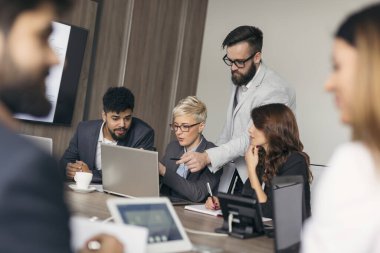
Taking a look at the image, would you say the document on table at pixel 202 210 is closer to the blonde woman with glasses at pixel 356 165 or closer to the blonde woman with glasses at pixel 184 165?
the blonde woman with glasses at pixel 184 165

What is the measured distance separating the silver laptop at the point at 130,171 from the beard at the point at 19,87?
1.86m

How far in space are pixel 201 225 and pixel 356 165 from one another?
4.41 feet

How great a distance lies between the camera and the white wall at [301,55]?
4.70 meters

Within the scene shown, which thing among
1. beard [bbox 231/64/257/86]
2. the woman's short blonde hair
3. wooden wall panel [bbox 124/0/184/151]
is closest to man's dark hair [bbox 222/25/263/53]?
beard [bbox 231/64/257/86]

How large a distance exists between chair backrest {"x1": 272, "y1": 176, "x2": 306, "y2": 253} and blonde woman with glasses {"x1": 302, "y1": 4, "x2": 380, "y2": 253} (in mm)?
648

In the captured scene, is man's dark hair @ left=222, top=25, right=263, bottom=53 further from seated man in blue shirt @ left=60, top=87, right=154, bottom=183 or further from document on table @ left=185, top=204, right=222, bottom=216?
document on table @ left=185, top=204, right=222, bottom=216

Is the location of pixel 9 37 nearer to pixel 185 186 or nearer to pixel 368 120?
pixel 368 120

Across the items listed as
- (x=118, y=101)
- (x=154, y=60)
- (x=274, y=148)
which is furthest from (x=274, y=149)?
(x=154, y=60)

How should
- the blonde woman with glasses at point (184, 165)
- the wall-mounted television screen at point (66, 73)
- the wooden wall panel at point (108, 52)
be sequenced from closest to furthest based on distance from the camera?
the blonde woman with glasses at point (184, 165)
the wall-mounted television screen at point (66, 73)
the wooden wall panel at point (108, 52)

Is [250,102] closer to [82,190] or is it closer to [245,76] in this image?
[245,76]

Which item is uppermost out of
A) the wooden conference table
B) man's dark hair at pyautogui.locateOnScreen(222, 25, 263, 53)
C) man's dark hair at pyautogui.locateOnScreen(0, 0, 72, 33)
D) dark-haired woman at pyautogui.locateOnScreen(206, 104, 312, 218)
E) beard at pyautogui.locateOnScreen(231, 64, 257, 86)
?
man's dark hair at pyautogui.locateOnScreen(222, 25, 263, 53)

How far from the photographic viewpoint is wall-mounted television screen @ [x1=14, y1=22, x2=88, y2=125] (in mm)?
4234

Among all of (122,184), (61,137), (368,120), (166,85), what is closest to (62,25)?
(61,137)

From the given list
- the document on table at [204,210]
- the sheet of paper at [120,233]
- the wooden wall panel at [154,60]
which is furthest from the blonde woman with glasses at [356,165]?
the wooden wall panel at [154,60]
